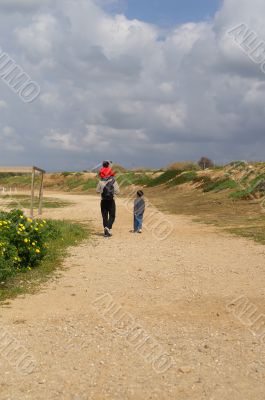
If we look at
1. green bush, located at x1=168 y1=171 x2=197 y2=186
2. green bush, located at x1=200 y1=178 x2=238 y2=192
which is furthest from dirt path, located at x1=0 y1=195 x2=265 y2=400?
green bush, located at x1=168 y1=171 x2=197 y2=186

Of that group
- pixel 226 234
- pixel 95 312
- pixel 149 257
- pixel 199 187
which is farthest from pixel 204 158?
pixel 95 312

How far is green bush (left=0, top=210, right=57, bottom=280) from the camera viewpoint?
7.07 meters

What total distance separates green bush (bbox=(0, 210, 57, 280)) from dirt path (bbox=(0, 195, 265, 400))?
59 centimetres

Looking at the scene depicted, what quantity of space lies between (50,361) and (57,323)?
1058 millimetres

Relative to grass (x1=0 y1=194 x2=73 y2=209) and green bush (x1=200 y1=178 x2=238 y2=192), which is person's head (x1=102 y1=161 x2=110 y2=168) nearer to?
grass (x1=0 y1=194 x2=73 y2=209)

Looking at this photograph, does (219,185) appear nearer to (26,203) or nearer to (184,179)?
(184,179)

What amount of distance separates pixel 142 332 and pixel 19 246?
3278 mm

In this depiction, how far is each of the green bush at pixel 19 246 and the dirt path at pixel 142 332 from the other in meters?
0.59

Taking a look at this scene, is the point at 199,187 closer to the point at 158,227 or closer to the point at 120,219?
the point at 120,219

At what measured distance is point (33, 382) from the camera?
4.05 meters

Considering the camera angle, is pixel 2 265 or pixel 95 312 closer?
pixel 95 312

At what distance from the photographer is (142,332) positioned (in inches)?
206

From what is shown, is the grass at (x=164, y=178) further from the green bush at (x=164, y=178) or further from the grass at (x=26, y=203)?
the grass at (x=26, y=203)

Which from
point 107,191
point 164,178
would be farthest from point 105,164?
point 164,178
